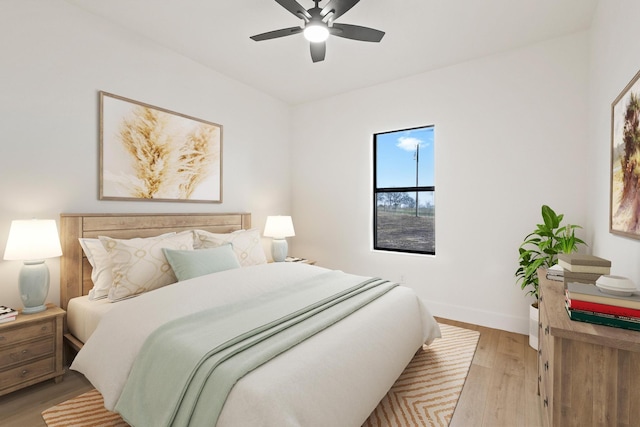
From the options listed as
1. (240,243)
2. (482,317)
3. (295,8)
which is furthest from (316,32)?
(482,317)

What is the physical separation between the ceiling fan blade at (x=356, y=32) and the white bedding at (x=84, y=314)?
8.11 feet

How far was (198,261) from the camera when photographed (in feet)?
8.16

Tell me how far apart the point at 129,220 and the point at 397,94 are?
126 inches

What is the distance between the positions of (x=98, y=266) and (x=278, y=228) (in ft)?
6.38

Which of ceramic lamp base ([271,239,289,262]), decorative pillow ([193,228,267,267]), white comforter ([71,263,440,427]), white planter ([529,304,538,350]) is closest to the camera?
white comforter ([71,263,440,427])

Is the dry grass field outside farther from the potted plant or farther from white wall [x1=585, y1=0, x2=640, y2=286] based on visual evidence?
white wall [x1=585, y1=0, x2=640, y2=286]

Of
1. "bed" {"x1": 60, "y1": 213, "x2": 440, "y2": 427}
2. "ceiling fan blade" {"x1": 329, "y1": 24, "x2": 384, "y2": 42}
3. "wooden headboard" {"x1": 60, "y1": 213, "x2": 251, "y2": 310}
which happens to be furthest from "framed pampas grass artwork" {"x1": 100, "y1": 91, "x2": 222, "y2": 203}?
"ceiling fan blade" {"x1": 329, "y1": 24, "x2": 384, "y2": 42}

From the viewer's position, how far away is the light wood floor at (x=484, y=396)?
1808mm

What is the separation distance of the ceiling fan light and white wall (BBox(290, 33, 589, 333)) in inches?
69.2

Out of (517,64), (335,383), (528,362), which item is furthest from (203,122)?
(528,362)

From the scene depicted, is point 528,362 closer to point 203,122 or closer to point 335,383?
point 335,383

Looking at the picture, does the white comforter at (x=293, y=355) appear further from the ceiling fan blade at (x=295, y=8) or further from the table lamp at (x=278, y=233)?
the ceiling fan blade at (x=295, y=8)

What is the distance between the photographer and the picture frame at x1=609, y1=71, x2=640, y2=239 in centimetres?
152

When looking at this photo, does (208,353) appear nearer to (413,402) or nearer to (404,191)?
(413,402)
